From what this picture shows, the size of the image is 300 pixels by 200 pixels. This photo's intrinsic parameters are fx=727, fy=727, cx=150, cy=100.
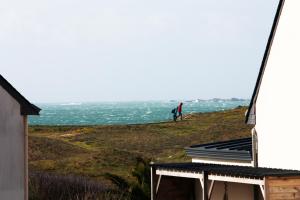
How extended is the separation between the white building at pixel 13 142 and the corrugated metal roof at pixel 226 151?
7688mm

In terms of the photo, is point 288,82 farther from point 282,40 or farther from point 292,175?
point 292,175

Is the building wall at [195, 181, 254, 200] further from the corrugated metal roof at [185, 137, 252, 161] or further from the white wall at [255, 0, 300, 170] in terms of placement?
the white wall at [255, 0, 300, 170]

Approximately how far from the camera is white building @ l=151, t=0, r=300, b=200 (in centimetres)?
1909

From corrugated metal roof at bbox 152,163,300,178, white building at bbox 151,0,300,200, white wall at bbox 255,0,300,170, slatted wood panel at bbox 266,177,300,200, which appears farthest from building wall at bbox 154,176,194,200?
slatted wood panel at bbox 266,177,300,200

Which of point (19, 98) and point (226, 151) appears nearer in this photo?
point (19, 98)

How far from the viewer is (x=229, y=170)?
20.6 m

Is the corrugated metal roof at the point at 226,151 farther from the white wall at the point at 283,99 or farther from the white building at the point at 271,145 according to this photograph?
the white wall at the point at 283,99

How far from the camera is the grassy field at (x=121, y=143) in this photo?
146 ft

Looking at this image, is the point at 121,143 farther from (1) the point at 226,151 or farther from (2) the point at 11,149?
(2) the point at 11,149

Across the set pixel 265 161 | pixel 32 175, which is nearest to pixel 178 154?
pixel 32 175

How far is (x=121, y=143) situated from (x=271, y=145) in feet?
142

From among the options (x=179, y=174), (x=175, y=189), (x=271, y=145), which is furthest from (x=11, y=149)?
(x=175, y=189)

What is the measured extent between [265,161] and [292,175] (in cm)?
270

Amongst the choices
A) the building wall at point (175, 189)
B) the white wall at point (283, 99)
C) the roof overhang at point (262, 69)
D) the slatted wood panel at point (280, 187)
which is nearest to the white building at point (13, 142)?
the slatted wood panel at point (280, 187)
